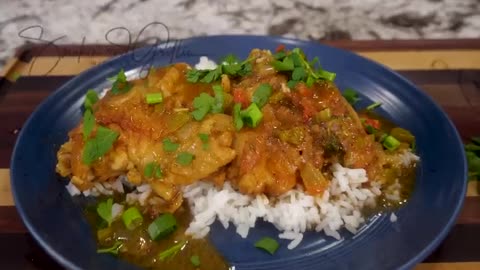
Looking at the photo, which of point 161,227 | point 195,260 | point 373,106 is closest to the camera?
point 195,260

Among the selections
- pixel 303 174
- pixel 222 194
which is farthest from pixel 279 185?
pixel 222 194

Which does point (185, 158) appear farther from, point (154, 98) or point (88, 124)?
point (88, 124)

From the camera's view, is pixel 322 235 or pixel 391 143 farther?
pixel 391 143

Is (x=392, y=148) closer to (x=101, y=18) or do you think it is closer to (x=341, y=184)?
(x=341, y=184)

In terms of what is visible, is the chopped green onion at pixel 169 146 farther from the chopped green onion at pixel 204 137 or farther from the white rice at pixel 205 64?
the white rice at pixel 205 64

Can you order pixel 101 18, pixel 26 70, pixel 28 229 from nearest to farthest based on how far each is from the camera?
pixel 28 229 → pixel 26 70 → pixel 101 18

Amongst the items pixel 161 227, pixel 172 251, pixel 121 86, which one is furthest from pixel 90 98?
pixel 172 251

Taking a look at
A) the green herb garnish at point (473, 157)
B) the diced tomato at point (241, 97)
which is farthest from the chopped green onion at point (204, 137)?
the green herb garnish at point (473, 157)
